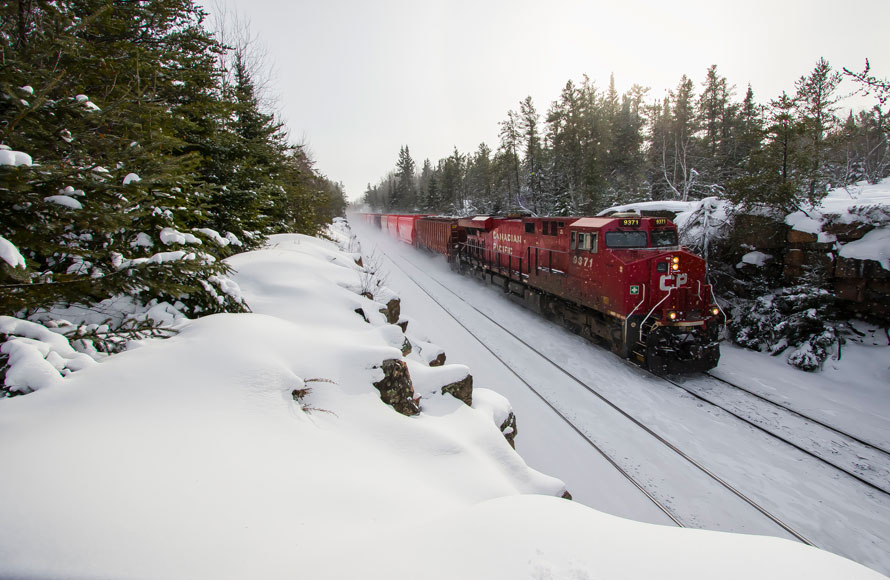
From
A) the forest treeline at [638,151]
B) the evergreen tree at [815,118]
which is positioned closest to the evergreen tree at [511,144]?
the forest treeline at [638,151]

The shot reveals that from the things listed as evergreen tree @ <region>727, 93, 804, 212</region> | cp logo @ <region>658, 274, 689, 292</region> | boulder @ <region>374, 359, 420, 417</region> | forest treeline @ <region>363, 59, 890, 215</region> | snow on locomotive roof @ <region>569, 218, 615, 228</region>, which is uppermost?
forest treeline @ <region>363, 59, 890, 215</region>

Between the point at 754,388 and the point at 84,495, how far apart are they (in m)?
11.9

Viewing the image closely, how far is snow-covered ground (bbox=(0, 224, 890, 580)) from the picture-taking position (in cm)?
207

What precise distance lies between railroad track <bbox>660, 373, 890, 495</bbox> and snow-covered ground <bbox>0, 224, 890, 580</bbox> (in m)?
2.82

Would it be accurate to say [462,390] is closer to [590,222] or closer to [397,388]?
[397,388]

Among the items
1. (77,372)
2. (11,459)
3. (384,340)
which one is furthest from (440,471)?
(77,372)

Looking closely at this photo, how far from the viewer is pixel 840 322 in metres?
10.9

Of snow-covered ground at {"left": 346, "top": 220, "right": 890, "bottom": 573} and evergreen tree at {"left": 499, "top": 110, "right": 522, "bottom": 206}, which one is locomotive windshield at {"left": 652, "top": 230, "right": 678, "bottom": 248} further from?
evergreen tree at {"left": 499, "top": 110, "right": 522, "bottom": 206}

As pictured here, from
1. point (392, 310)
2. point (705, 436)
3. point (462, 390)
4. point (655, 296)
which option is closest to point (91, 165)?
point (462, 390)

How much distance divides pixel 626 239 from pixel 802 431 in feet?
17.6

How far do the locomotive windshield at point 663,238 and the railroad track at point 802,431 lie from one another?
3544 millimetres

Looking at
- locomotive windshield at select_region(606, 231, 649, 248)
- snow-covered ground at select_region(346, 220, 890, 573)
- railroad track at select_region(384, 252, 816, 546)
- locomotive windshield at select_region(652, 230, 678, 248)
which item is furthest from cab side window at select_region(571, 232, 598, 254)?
railroad track at select_region(384, 252, 816, 546)

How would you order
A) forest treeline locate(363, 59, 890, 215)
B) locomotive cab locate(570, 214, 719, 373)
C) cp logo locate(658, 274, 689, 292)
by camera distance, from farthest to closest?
forest treeline locate(363, 59, 890, 215) → cp logo locate(658, 274, 689, 292) → locomotive cab locate(570, 214, 719, 373)

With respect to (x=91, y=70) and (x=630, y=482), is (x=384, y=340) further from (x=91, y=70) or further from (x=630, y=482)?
(x=91, y=70)
